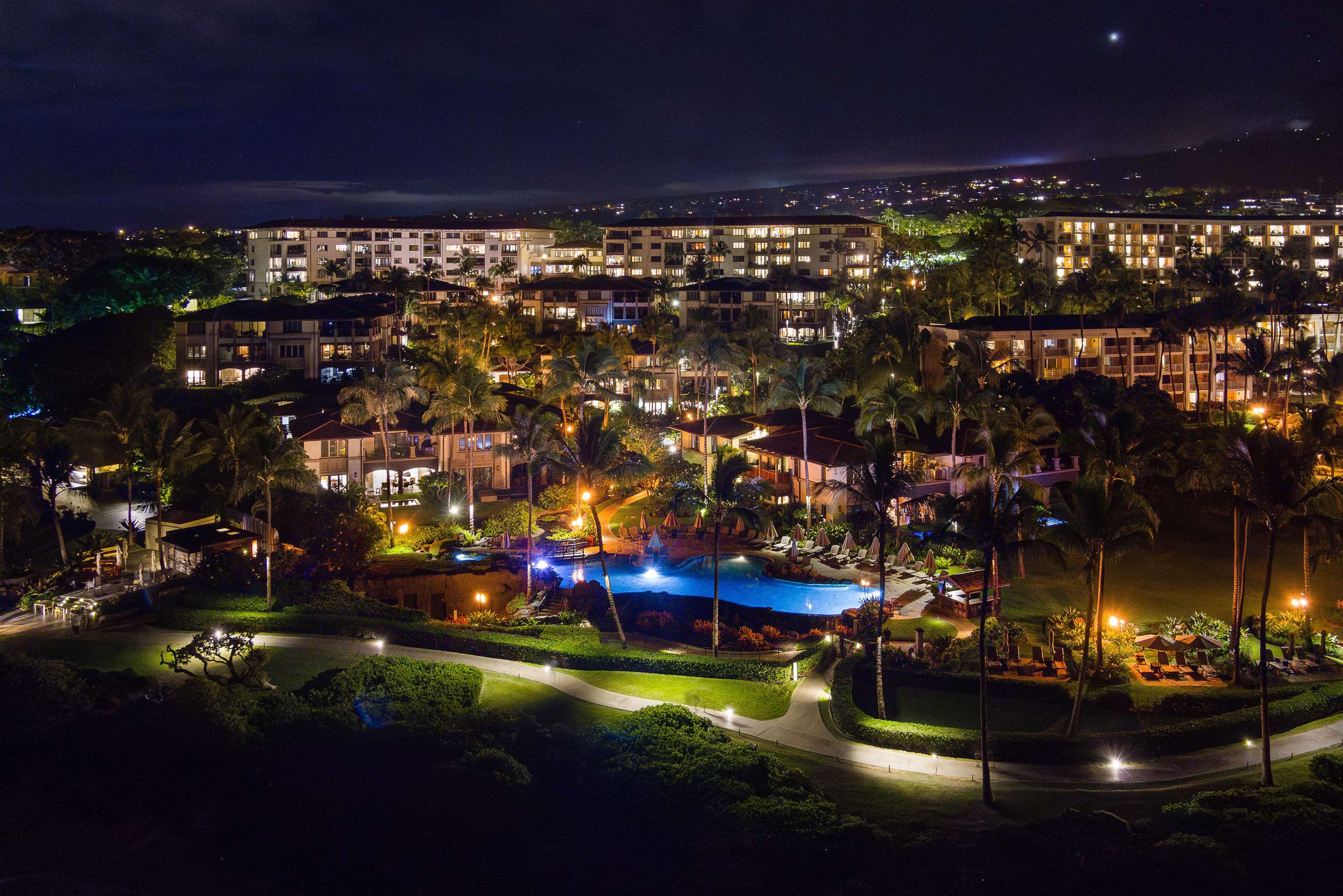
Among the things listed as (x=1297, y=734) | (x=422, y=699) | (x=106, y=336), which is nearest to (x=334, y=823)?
(x=422, y=699)

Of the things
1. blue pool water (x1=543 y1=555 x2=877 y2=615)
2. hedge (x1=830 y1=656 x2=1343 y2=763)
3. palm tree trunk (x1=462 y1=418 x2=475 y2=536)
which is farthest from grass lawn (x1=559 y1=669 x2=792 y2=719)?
palm tree trunk (x1=462 y1=418 x2=475 y2=536)

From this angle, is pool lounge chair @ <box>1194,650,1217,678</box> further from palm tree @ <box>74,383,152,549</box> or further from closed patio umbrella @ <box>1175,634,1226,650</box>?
palm tree @ <box>74,383,152,549</box>

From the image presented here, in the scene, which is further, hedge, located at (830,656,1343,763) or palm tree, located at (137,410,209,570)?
palm tree, located at (137,410,209,570)

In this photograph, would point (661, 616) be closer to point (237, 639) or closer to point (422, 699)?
point (422, 699)

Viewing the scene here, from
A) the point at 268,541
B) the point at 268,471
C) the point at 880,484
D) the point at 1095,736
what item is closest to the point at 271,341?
the point at 268,471

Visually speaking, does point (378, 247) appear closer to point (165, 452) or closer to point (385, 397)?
point (385, 397)

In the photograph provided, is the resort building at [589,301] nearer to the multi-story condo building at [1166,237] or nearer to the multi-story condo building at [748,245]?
the multi-story condo building at [748,245]

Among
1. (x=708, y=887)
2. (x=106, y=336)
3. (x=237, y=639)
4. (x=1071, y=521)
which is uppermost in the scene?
(x=106, y=336)
